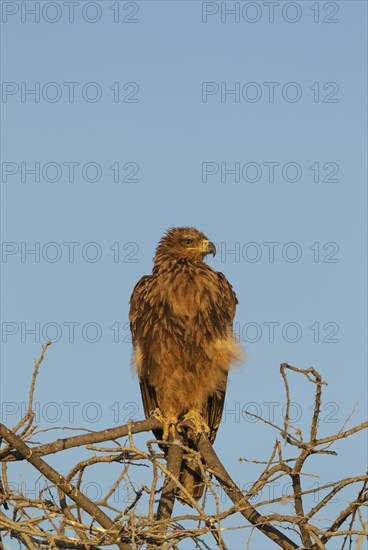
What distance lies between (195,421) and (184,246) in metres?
1.57

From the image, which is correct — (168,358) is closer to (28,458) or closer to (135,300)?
(135,300)

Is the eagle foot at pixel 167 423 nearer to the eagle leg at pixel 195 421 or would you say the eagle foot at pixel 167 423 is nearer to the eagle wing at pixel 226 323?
the eagle leg at pixel 195 421

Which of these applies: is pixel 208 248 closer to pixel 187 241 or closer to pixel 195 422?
pixel 187 241

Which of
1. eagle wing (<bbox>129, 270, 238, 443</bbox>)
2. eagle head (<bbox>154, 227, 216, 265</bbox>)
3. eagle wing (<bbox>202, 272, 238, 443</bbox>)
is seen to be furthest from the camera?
eagle head (<bbox>154, 227, 216, 265</bbox>)

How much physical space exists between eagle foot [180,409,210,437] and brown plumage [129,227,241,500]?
0.23 feet

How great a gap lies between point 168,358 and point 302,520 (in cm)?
243

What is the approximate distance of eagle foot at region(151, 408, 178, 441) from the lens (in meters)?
6.35

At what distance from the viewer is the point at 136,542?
4.21 m

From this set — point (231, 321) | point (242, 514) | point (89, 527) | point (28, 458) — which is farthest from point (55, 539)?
point (231, 321)

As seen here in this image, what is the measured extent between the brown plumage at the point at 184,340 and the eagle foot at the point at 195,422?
71 millimetres

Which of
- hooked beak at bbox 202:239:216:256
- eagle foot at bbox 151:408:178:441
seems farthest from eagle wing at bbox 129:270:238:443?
hooked beak at bbox 202:239:216:256

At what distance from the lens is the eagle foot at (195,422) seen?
639 cm

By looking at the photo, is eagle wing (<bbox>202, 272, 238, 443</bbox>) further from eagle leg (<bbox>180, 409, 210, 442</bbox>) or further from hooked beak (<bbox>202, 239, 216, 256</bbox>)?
hooked beak (<bbox>202, 239, 216, 256</bbox>)

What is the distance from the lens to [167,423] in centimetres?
644
